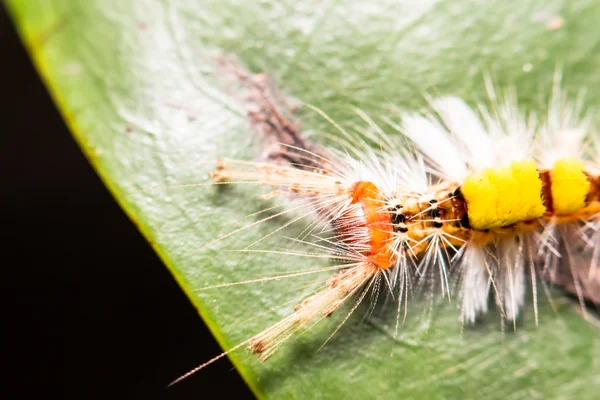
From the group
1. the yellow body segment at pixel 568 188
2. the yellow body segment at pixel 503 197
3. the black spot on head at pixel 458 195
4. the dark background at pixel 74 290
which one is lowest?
the yellow body segment at pixel 568 188

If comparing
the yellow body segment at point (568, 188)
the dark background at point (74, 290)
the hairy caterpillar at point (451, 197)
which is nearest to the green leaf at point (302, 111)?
the hairy caterpillar at point (451, 197)

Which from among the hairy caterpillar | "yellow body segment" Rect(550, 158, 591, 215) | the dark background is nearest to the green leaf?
the hairy caterpillar

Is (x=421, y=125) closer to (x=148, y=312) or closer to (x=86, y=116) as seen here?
(x=86, y=116)

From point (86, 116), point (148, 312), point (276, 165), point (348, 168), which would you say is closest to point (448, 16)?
point (348, 168)

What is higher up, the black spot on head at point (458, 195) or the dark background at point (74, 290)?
the dark background at point (74, 290)

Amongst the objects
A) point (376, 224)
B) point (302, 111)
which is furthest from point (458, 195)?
point (302, 111)

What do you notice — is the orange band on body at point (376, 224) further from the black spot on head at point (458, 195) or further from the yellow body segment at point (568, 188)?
the yellow body segment at point (568, 188)

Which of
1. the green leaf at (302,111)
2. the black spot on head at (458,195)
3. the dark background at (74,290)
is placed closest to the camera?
the green leaf at (302,111)

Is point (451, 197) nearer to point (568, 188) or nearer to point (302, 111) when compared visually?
point (568, 188)
